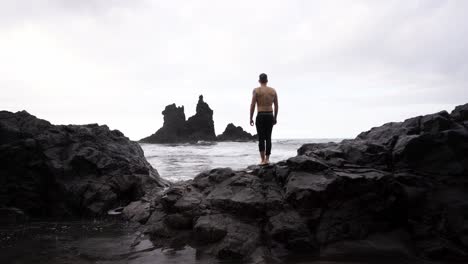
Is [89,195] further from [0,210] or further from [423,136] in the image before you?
[423,136]

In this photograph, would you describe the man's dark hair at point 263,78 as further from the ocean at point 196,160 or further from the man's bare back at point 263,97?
the ocean at point 196,160

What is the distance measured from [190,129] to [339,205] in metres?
82.1

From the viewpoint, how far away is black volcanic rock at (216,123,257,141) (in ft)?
292

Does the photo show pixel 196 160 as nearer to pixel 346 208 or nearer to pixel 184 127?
pixel 346 208

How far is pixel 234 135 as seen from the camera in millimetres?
91062

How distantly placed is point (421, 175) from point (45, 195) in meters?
9.98

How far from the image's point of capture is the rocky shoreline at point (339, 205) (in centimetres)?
623

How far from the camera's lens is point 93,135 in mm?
11547

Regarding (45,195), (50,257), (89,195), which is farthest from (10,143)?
(50,257)

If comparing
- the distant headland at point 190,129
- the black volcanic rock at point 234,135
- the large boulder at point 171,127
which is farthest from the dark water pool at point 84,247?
the black volcanic rock at point 234,135

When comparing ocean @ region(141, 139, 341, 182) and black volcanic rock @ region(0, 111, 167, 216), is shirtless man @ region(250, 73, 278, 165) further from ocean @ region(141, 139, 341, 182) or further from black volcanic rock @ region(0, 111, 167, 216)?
ocean @ region(141, 139, 341, 182)

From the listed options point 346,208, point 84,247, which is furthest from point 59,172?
point 346,208

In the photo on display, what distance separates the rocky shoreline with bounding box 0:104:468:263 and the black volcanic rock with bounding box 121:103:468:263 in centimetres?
2

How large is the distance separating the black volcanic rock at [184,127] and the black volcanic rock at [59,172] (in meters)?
73.2
